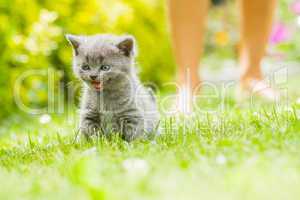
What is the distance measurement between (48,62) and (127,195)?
4.26 meters

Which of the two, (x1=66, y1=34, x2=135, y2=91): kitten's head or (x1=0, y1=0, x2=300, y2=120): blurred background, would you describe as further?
(x1=0, y1=0, x2=300, y2=120): blurred background

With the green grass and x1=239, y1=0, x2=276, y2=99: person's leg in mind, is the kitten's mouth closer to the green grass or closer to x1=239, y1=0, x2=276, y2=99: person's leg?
the green grass

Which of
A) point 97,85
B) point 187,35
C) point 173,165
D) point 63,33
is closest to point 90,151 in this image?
point 173,165

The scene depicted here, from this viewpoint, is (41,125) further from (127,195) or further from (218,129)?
(127,195)

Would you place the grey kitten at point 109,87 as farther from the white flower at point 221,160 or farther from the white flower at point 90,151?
the white flower at point 221,160

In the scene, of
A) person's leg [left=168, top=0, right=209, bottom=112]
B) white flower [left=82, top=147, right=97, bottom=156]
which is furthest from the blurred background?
white flower [left=82, top=147, right=97, bottom=156]

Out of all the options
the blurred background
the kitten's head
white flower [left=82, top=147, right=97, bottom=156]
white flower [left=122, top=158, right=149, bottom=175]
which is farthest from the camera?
the blurred background

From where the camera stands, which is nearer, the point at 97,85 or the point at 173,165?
the point at 173,165

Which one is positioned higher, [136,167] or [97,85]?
[97,85]

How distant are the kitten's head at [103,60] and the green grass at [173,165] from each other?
29 centimetres

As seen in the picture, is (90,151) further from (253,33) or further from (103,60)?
(253,33)

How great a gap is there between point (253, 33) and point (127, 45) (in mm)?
2215

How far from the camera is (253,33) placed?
4980 millimetres

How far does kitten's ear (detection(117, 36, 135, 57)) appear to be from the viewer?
9.71 feet
